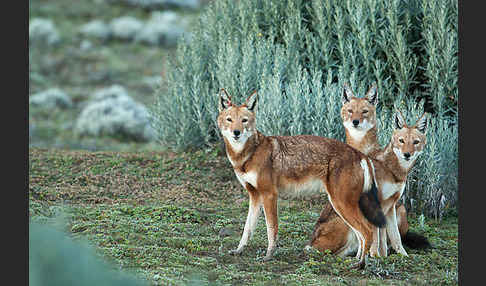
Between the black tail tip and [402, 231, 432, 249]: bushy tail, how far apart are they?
1196mm

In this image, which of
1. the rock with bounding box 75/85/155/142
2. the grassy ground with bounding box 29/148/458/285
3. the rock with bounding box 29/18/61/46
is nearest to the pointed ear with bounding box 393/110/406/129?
the grassy ground with bounding box 29/148/458/285

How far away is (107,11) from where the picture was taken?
32.6m

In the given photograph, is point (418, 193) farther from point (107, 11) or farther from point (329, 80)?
point (107, 11)

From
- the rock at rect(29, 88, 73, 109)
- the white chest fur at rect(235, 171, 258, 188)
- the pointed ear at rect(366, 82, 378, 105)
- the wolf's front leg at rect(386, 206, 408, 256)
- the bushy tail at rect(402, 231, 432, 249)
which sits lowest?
the bushy tail at rect(402, 231, 432, 249)

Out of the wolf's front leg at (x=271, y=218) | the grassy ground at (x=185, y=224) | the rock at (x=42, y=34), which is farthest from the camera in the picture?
A: the rock at (x=42, y=34)

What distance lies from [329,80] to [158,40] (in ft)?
64.0

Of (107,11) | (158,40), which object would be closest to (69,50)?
(158,40)

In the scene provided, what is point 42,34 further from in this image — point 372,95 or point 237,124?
point 237,124

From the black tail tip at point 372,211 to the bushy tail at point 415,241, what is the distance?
1.20 meters

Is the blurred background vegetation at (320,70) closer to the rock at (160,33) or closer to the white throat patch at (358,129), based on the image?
the white throat patch at (358,129)

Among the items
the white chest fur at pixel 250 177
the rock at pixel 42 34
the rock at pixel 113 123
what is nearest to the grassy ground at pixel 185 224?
the white chest fur at pixel 250 177

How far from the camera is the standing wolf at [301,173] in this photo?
681 centimetres

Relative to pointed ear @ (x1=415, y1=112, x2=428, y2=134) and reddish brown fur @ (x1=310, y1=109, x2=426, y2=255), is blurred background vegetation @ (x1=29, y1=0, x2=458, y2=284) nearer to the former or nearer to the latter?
pointed ear @ (x1=415, y1=112, x2=428, y2=134)

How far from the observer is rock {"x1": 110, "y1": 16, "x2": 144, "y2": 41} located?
93.0 ft
